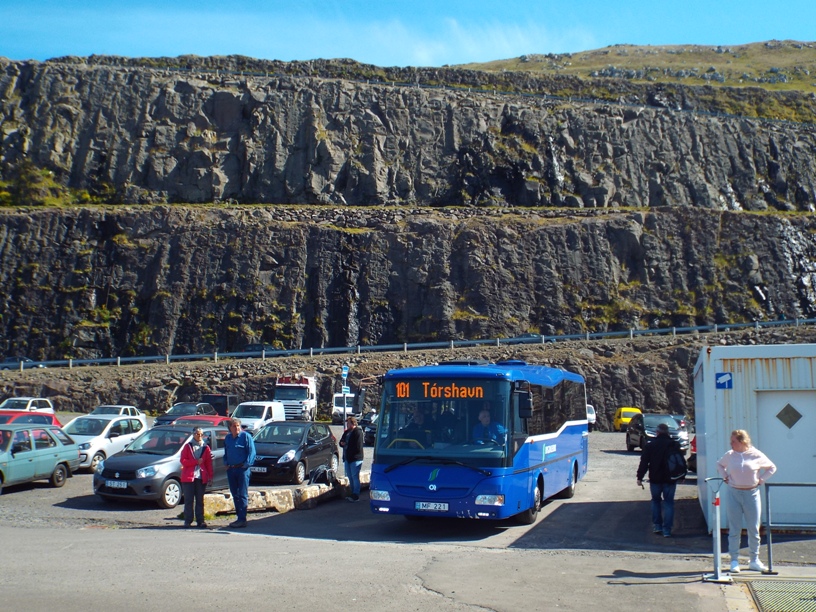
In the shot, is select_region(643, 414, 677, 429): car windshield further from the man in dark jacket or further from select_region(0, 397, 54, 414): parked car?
select_region(0, 397, 54, 414): parked car

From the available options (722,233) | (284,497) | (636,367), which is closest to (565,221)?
(722,233)

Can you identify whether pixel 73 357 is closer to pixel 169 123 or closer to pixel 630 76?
pixel 169 123

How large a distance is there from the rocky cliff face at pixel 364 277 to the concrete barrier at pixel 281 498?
103ft

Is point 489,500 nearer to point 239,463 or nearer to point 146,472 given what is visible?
point 239,463

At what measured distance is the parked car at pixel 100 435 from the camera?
19.5 meters

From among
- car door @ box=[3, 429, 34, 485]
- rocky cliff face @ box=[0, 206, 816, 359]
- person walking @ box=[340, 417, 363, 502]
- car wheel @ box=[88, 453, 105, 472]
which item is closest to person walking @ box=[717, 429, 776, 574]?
person walking @ box=[340, 417, 363, 502]

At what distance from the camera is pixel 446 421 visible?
12.6 meters

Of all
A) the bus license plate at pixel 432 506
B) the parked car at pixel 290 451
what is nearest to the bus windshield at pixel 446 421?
the bus license plate at pixel 432 506

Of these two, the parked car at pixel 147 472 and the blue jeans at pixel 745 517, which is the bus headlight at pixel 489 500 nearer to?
the blue jeans at pixel 745 517

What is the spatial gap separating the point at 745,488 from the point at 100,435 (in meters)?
16.0

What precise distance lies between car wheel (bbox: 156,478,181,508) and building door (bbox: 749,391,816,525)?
10353 millimetres

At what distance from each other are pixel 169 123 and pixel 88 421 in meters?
41.5

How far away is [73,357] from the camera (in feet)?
156

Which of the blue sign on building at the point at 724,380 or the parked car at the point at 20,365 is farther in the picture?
the parked car at the point at 20,365
